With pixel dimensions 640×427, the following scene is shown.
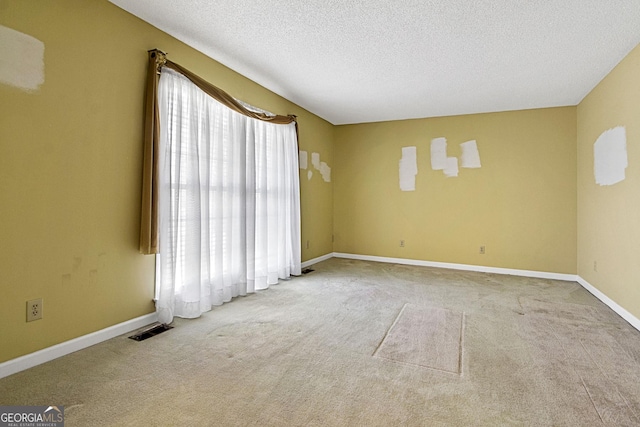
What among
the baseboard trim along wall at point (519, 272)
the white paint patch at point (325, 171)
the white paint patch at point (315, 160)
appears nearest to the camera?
the baseboard trim along wall at point (519, 272)

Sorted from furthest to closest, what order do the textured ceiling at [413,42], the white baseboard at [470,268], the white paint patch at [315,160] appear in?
the white paint patch at [315,160], the white baseboard at [470,268], the textured ceiling at [413,42]

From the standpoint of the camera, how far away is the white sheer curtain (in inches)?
111

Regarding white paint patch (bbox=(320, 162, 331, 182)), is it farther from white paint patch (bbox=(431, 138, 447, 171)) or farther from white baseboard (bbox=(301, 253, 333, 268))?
white paint patch (bbox=(431, 138, 447, 171))

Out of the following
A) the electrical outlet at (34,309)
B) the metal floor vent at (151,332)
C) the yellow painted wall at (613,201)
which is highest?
the yellow painted wall at (613,201)

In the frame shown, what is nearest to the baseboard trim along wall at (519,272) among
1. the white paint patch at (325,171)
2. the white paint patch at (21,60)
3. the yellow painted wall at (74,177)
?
the white paint patch at (325,171)

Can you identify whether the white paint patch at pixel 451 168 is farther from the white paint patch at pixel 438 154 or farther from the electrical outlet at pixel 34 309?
the electrical outlet at pixel 34 309

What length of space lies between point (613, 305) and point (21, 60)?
5.38m

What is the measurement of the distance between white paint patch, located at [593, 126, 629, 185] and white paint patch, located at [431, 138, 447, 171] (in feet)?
6.38

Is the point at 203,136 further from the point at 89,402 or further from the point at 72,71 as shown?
the point at 89,402

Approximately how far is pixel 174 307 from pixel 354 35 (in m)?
2.91

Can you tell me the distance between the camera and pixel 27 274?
204 cm

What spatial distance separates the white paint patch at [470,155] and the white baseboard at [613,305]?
2191 millimetres

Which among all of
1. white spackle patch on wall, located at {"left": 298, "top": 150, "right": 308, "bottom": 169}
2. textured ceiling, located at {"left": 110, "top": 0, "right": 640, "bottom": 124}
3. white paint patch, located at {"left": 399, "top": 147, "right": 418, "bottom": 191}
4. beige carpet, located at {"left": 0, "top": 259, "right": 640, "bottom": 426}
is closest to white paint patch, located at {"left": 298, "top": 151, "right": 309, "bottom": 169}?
white spackle patch on wall, located at {"left": 298, "top": 150, "right": 308, "bottom": 169}

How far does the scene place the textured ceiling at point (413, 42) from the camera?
8.03 feet
